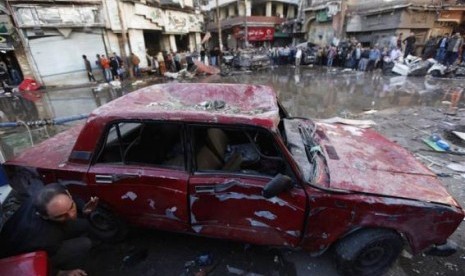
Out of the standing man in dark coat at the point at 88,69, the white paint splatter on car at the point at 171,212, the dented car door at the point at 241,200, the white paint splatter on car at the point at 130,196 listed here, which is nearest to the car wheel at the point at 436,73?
the dented car door at the point at 241,200

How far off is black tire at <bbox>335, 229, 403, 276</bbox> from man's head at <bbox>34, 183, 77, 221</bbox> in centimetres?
246

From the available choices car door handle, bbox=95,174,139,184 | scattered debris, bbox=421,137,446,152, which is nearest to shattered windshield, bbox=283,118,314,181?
car door handle, bbox=95,174,139,184

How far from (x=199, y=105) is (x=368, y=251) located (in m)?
2.18

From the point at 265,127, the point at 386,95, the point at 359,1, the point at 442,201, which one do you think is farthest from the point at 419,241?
the point at 359,1

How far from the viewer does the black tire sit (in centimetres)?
229

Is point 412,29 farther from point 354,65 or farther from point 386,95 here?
point 386,95

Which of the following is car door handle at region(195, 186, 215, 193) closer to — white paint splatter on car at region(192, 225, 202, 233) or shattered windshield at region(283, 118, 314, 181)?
white paint splatter on car at region(192, 225, 202, 233)

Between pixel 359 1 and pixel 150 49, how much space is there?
1939 centimetres

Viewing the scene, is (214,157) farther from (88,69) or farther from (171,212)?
(88,69)

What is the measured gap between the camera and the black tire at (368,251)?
7.53ft

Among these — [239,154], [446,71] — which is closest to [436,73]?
[446,71]

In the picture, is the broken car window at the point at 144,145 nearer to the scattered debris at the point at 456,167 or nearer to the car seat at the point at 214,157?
the car seat at the point at 214,157

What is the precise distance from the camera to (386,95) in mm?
Answer: 9992

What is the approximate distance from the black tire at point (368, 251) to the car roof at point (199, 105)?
1.32m
